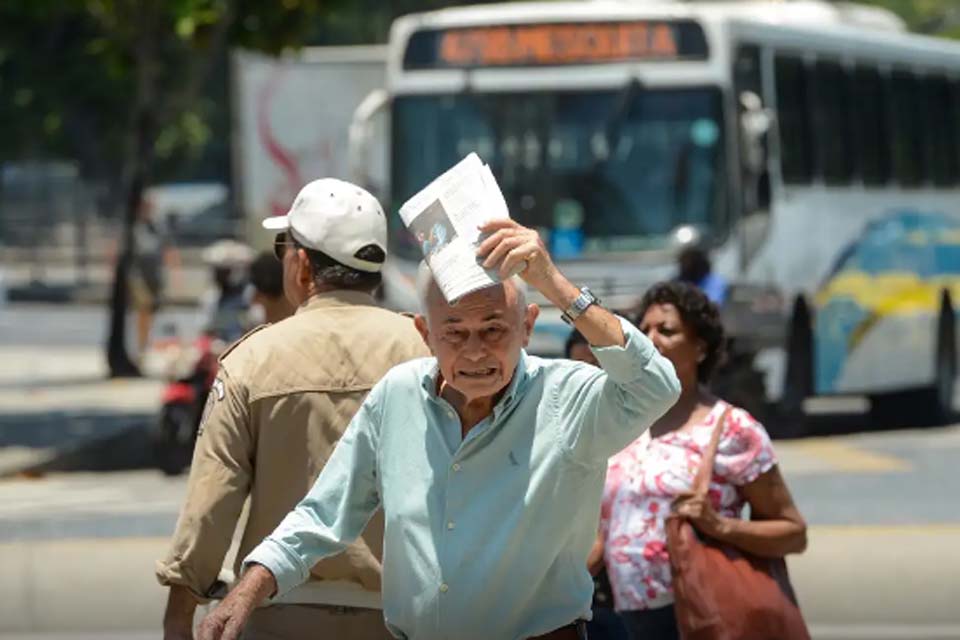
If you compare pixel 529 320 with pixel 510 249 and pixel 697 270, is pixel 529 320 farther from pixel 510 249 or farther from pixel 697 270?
pixel 697 270

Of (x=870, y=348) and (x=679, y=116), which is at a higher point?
(x=679, y=116)

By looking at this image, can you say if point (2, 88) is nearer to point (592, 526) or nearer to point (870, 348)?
point (870, 348)

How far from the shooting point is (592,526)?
4668mm

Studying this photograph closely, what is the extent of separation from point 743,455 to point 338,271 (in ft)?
3.82

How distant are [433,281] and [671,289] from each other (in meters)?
2.05

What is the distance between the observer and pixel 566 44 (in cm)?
1844

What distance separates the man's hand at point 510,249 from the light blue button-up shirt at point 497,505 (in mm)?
283

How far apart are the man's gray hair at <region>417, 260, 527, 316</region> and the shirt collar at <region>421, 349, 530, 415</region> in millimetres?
99

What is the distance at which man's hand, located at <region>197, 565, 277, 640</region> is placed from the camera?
14.9ft

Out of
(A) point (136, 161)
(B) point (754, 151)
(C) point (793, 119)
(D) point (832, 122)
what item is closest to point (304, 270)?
(B) point (754, 151)

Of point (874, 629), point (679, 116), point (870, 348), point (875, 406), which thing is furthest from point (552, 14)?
point (874, 629)

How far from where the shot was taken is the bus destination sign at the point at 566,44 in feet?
60.2

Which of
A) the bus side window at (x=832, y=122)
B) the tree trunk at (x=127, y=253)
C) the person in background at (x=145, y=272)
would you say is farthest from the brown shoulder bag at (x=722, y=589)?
the person in background at (x=145, y=272)

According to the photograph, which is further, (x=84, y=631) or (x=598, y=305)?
(x=84, y=631)
